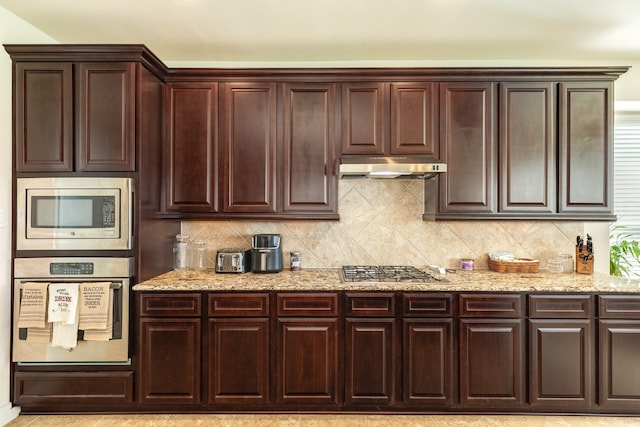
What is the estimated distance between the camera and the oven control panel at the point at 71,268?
244 cm

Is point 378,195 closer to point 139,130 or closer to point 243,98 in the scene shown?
point 243,98

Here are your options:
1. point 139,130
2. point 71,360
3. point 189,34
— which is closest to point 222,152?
point 139,130

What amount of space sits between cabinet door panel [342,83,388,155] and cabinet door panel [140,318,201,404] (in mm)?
1903

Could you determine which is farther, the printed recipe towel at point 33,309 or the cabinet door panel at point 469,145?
the cabinet door panel at point 469,145

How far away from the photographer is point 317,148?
2.90m

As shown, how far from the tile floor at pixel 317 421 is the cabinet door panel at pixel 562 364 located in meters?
0.13

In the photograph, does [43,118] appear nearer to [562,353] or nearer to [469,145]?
[469,145]

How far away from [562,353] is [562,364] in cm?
8

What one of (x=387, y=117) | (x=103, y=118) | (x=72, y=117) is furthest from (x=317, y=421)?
(x=72, y=117)

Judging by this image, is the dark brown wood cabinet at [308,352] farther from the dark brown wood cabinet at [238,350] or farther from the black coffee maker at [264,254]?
the black coffee maker at [264,254]

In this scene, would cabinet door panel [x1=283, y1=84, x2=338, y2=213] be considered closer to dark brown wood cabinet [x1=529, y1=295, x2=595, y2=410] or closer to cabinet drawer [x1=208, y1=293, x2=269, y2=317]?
cabinet drawer [x1=208, y1=293, x2=269, y2=317]

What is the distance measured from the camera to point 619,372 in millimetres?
2447

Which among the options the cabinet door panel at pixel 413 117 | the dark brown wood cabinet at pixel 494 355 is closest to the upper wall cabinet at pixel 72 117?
the cabinet door panel at pixel 413 117

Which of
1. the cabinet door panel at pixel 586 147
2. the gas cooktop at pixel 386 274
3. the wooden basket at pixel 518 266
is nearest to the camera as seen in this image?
the gas cooktop at pixel 386 274
